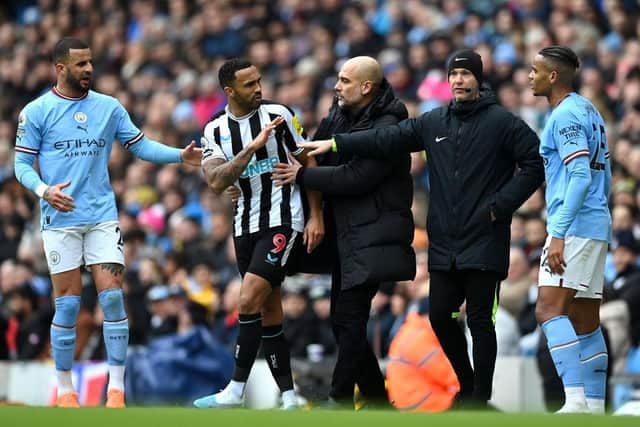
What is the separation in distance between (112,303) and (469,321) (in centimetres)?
251

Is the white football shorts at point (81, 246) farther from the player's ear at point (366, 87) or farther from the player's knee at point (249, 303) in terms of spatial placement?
the player's ear at point (366, 87)

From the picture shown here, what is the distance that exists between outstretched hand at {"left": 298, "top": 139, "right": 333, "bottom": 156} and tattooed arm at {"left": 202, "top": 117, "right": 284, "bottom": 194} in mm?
257

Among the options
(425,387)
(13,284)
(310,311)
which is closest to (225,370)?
(310,311)

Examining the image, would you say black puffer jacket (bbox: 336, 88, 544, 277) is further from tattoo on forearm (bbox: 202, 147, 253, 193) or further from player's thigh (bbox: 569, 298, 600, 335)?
tattoo on forearm (bbox: 202, 147, 253, 193)

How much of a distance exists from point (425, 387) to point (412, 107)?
19.0ft

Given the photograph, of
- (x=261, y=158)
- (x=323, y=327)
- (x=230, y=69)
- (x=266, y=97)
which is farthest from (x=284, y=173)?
(x=266, y=97)

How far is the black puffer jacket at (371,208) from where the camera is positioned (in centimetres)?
1002

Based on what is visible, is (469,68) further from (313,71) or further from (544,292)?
(313,71)

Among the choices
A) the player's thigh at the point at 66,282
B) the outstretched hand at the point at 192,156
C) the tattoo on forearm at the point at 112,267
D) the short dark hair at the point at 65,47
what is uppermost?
the short dark hair at the point at 65,47

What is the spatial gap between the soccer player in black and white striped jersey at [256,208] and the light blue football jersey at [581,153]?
5.60 feet

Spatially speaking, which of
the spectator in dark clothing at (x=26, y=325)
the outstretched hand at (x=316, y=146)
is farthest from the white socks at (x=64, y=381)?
the spectator in dark clothing at (x=26, y=325)

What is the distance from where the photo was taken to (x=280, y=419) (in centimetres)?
737

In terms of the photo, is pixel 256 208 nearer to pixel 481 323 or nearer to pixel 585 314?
pixel 481 323

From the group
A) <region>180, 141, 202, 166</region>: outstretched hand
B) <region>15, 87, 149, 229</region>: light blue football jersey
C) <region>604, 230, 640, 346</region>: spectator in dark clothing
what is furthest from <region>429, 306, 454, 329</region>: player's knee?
<region>604, 230, 640, 346</region>: spectator in dark clothing
